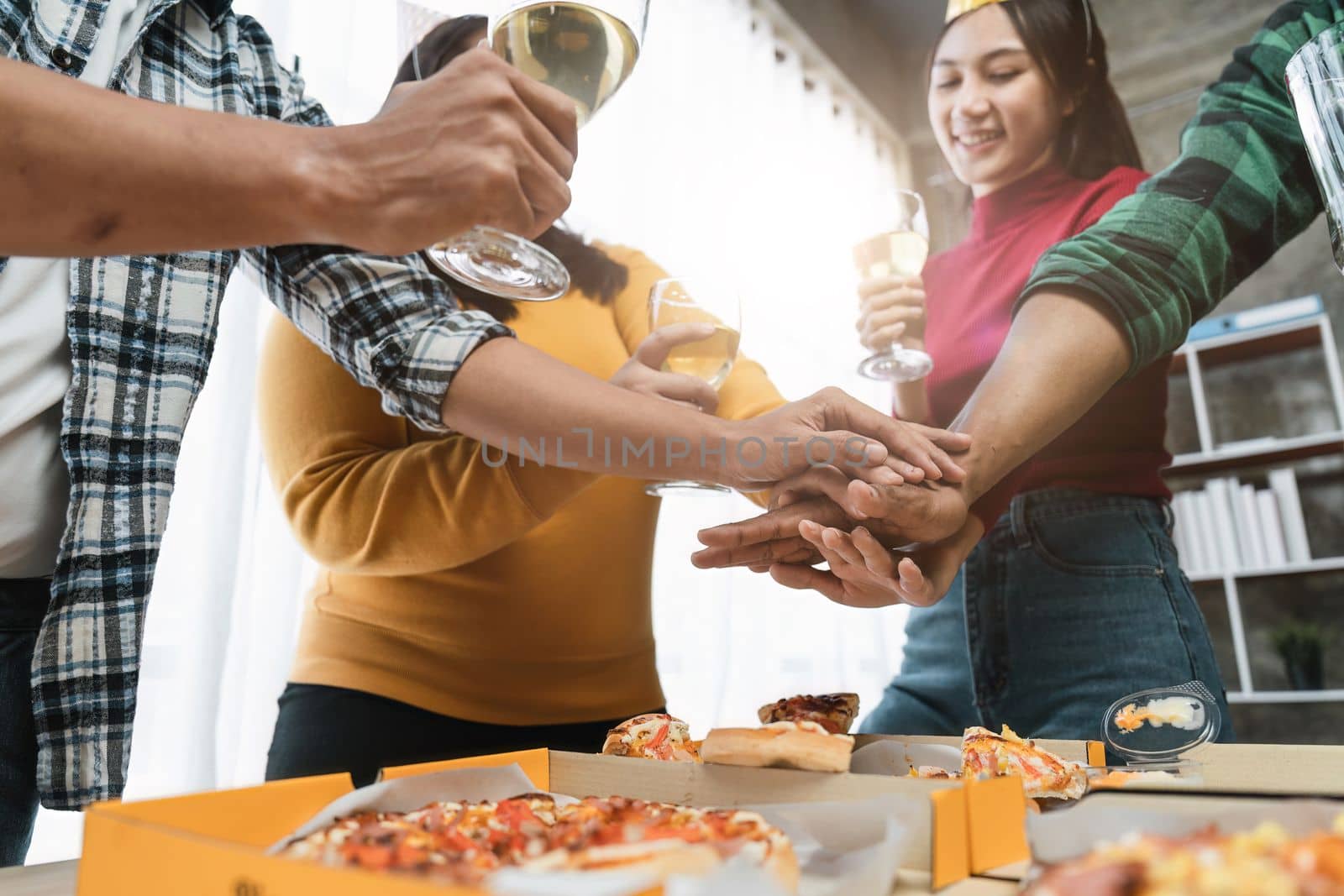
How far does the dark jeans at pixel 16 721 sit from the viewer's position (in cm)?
62

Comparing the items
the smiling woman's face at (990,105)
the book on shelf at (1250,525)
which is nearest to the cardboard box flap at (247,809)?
the smiling woman's face at (990,105)

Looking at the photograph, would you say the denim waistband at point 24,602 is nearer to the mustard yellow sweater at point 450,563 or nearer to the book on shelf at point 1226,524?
the mustard yellow sweater at point 450,563

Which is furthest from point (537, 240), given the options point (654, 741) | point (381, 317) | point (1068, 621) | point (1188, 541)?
point (1188, 541)

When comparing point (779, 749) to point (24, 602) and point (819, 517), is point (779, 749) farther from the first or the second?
point (24, 602)

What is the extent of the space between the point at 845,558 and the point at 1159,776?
36cm

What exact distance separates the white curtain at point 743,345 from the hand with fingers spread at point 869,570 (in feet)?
0.86

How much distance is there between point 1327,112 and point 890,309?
531mm

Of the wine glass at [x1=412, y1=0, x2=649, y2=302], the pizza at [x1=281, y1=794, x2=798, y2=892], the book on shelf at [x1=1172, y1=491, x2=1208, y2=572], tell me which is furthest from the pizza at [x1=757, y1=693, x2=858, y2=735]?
the book on shelf at [x1=1172, y1=491, x2=1208, y2=572]

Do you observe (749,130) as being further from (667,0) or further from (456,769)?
(456,769)

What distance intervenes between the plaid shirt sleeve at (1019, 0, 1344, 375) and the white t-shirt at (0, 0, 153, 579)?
1.03 m

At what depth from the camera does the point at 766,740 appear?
1.54 ft

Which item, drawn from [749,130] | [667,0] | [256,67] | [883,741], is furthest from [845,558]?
[667,0]

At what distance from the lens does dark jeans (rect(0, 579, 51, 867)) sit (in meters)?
0.62

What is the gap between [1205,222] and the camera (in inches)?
39.8
